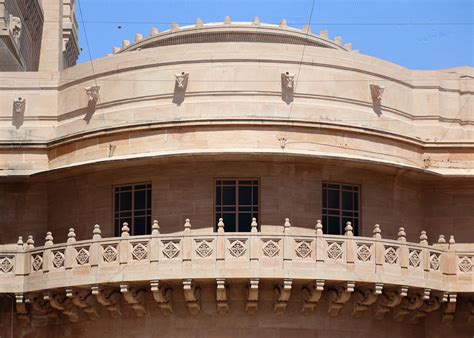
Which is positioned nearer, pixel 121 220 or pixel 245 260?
pixel 245 260

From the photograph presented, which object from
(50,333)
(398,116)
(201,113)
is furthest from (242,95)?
(50,333)

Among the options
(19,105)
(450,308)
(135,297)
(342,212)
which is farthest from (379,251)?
(19,105)

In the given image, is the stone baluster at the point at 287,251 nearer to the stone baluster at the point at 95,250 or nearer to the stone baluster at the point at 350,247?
the stone baluster at the point at 350,247

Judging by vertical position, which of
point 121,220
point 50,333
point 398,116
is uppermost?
point 398,116

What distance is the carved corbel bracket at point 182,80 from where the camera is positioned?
52531 millimetres

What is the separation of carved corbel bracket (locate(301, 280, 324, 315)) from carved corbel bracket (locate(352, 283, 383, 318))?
1.29 meters

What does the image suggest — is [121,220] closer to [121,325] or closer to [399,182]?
[121,325]

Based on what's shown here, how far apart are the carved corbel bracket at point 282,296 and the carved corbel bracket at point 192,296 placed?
2219mm

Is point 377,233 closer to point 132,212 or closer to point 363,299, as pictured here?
point 363,299

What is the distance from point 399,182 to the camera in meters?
53.8

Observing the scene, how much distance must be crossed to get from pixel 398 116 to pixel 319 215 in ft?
14.9

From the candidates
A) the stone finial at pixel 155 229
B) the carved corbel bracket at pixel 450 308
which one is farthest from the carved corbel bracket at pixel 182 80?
the carved corbel bracket at pixel 450 308

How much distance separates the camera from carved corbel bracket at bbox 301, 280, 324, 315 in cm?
4934

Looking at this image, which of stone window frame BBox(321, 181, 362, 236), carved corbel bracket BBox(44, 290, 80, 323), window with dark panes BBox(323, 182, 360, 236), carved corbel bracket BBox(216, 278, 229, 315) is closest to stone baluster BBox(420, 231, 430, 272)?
stone window frame BBox(321, 181, 362, 236)
